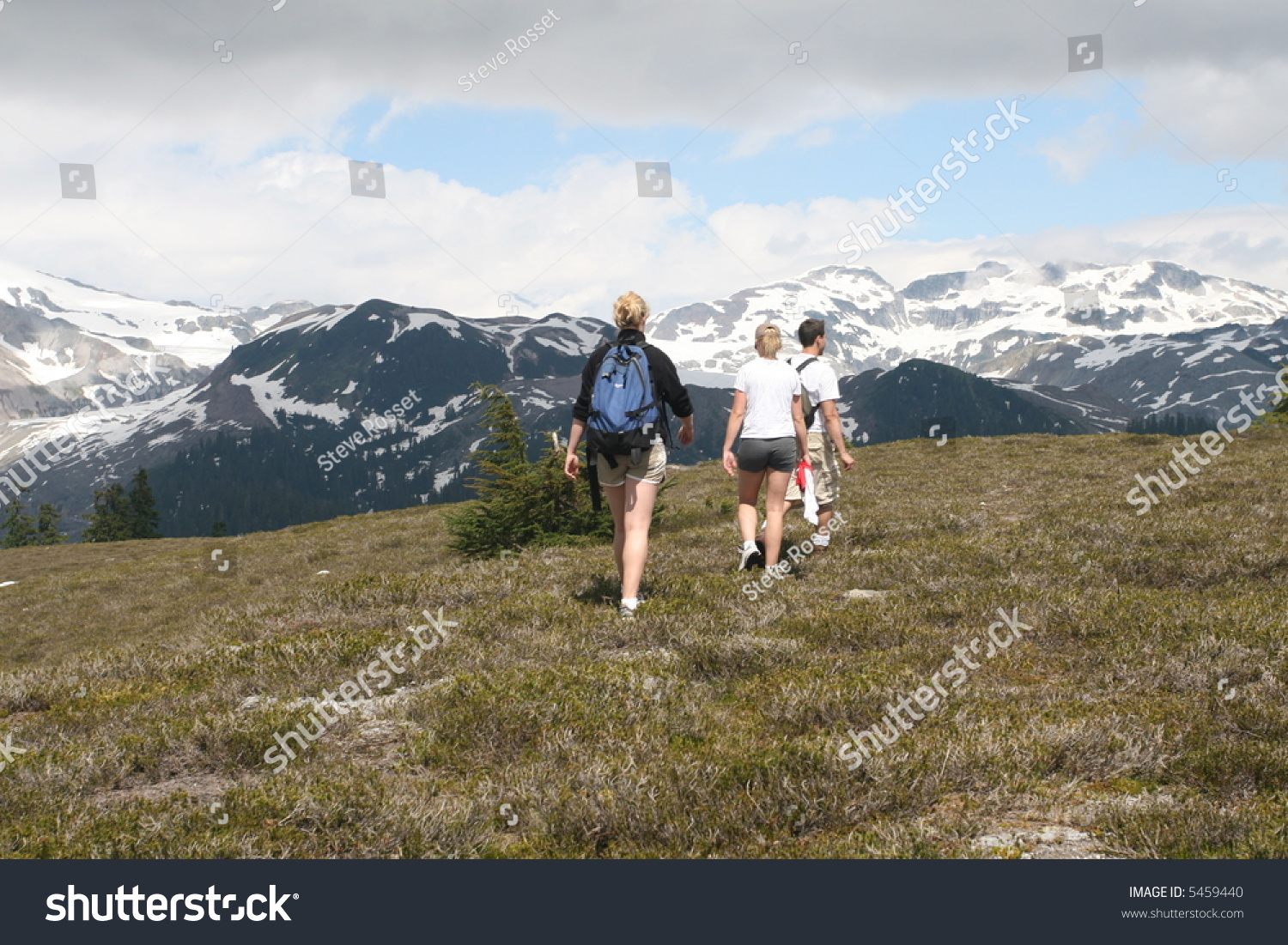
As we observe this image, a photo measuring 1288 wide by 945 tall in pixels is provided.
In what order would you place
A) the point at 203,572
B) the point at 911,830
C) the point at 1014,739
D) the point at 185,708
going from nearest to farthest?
the point at 911,830, the point at 1014,739, the point at 185,708, the point at 203,572

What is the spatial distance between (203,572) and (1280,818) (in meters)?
35.8

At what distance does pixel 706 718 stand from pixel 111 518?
13177 cm

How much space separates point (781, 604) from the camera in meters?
10.0

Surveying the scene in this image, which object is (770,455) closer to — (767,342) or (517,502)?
(767,342)

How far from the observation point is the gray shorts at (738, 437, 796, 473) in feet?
38.3

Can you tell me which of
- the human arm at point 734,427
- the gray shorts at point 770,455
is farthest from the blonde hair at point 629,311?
the gray shorts at point 770,455

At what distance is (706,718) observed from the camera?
6.44m

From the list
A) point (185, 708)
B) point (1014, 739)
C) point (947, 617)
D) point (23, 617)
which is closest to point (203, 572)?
point (23, 617)

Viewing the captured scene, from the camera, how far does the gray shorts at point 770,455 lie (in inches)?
460

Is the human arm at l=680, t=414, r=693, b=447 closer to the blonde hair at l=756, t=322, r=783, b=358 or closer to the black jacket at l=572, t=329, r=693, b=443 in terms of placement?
the black jacket at l=572, t=329, r=693, b=443

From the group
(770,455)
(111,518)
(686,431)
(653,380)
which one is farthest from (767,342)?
(111,518)
